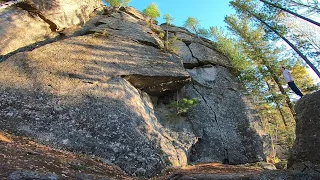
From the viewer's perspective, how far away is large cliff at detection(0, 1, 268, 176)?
910 cm

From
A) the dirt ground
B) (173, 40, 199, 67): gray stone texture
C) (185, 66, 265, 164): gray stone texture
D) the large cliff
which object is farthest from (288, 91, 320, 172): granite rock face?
(173, 40, 199, 67): gray stone texture

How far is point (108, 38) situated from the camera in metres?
15.8

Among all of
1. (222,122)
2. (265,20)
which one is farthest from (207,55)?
(222,122)

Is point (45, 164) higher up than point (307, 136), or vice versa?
point (307, 136)

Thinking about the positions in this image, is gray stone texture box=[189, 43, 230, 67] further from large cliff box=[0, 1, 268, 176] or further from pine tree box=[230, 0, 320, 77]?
pine tree box=[230, 0, 320, 77]

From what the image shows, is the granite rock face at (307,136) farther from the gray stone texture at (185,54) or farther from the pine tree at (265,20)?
the gray stone texture at (185,54)

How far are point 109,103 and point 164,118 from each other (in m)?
5.28

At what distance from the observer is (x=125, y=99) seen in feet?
37.4

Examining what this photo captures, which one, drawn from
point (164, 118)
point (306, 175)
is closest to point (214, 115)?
point (164, 118)

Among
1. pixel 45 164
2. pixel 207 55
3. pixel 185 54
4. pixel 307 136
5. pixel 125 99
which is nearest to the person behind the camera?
pixel 45 164

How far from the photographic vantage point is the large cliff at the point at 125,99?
9.10 m

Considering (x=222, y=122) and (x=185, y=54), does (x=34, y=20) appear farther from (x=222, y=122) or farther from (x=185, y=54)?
(x=222, y=122)

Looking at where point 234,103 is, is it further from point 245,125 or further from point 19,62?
point 19,62

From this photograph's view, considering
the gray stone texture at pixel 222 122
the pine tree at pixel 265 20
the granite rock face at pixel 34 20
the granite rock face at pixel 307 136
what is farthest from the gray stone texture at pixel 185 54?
the granite rock face at pixel 307 136
